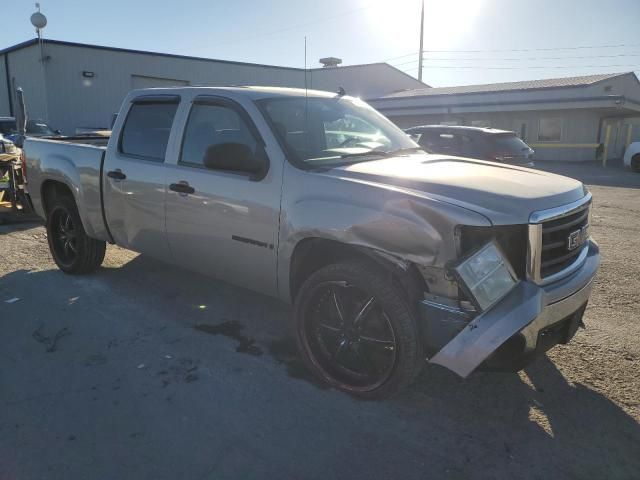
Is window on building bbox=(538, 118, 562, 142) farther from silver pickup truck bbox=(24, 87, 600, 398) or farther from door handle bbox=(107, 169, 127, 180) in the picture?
door handle bbox=(107, 169, 127, 180)

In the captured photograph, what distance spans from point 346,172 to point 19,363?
2.68 metres

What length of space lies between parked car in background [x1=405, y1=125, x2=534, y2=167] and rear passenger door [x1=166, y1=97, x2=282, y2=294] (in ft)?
24.5

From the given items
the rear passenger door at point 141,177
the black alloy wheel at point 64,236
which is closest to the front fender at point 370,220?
the rear passenger door at point 141,177

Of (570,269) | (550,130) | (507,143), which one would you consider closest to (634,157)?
(550,130)

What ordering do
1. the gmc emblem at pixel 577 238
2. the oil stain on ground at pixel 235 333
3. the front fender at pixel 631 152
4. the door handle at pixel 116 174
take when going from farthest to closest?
the front fender at pixel 631 152
the door handle at pixel 116 174
the oil stain on ground at pixel 235 333
the gmc emblem at pixel 577 238

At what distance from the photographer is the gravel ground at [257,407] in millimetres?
2629

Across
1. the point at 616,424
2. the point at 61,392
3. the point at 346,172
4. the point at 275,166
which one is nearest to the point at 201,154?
the point at 275,166

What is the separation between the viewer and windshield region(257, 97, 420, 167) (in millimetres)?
3717

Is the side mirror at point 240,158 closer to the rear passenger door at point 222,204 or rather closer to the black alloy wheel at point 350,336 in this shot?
the rear passenger door at point 222,204

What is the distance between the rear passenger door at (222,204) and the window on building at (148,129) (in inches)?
12.0

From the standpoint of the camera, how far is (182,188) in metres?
4.09

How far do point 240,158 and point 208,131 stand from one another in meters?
0.70

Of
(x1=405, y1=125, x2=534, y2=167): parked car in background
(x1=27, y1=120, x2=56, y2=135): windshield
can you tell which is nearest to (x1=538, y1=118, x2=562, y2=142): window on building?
(x1=405, y1=125, x2=534, y2=167): parked car in background

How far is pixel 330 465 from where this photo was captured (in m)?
2.62
